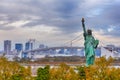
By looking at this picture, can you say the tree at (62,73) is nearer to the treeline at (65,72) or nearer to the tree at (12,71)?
the treeline at (65,72)

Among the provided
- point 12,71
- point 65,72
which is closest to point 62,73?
point 65,72

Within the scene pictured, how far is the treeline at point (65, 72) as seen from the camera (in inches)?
519

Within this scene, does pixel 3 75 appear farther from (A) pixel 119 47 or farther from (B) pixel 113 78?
(A) pixel 119 47

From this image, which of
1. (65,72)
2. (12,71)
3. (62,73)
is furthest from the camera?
(12,71)

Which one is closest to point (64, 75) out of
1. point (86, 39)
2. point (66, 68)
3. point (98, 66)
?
point (66, 68)

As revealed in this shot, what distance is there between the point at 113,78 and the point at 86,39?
6348 millimetres

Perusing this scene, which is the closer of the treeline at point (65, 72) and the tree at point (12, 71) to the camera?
the treeline at point (65, 72)

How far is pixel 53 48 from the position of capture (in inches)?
3324

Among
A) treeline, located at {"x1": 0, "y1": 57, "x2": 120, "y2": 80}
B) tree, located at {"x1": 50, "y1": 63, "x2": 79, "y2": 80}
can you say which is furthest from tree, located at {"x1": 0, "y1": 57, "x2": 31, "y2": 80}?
tree, located at {"x1": 50, "y1": 63, "x2": 79, "y2": 80}

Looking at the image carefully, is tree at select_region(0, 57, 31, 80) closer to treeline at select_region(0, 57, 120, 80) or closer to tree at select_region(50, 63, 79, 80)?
treeline at select_region(0, 57, 120, 80)

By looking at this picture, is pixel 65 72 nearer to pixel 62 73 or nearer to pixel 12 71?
pixel 62 73

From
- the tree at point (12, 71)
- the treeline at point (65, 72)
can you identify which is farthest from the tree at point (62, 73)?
the tree at point (12, 71)

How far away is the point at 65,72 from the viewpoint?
1493cm

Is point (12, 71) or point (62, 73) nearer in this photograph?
point (62, 73)
